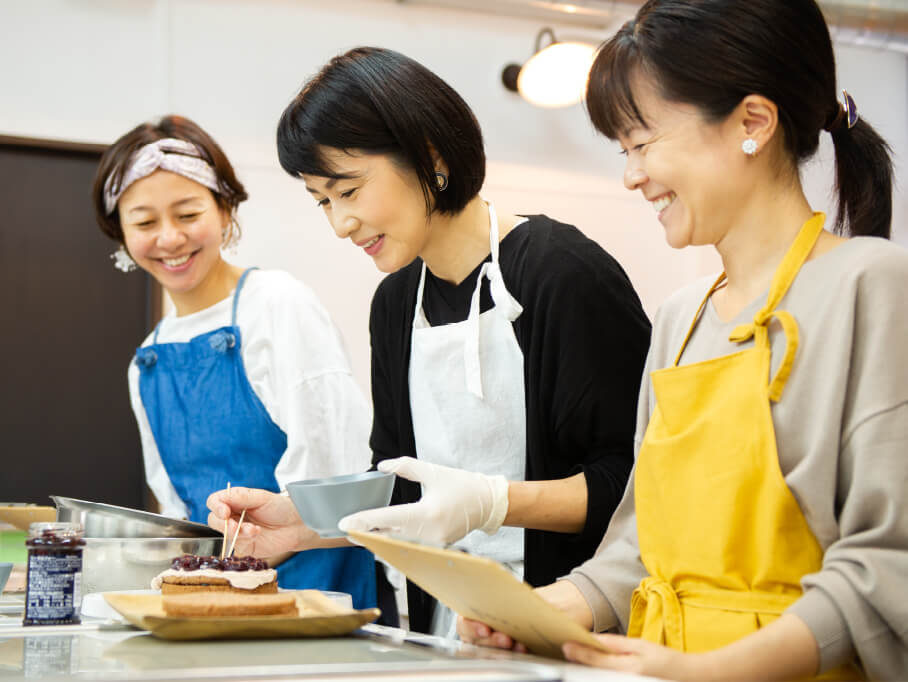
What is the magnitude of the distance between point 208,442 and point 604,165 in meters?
2.64

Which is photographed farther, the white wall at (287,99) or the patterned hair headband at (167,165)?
the white wall at (287,99)

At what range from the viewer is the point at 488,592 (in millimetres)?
967

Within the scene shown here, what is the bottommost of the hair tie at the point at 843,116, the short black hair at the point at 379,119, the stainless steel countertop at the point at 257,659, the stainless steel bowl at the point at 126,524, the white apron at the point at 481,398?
the stainless steel countertop at the point at 257,659

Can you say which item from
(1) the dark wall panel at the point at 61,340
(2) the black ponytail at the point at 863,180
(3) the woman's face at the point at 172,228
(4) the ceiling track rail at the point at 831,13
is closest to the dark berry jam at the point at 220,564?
(2) the black ponytail at the point at 863,180

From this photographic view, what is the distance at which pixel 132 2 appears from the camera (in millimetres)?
3717

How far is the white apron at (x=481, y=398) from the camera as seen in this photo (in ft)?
5.46

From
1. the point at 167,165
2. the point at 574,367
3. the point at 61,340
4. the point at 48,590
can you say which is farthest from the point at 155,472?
the point at 61,340

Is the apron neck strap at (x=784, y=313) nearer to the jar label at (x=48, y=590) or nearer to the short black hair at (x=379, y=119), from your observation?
the short black hair at (x=379, y=119)

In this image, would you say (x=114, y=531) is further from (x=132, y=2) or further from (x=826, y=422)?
(x=132, y=2)

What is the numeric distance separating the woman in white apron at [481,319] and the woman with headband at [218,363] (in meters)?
0.35

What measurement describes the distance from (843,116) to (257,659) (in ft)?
3.07

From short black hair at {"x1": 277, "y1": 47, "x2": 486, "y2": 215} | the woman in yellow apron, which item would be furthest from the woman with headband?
the woman in yellow apron

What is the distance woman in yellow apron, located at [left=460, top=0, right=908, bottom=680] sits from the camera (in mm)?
995

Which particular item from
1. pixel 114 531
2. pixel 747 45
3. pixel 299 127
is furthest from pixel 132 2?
pixel 747 45
